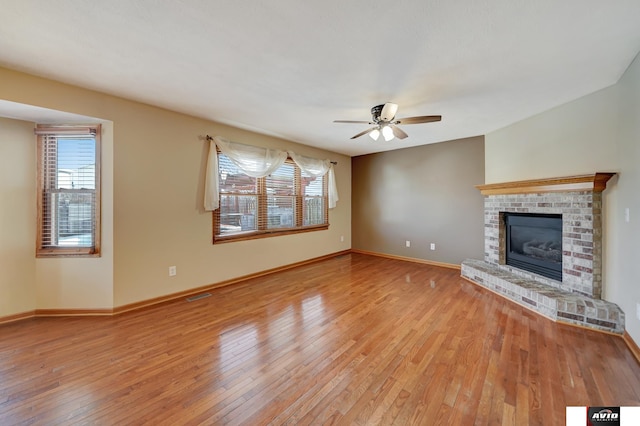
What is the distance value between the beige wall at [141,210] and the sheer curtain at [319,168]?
1.30 m

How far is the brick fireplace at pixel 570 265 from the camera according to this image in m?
2.57

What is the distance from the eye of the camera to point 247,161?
13.2 ft

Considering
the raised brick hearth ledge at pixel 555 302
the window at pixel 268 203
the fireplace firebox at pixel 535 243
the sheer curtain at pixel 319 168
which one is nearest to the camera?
the raised brick hearth ledge at pixel 555 302

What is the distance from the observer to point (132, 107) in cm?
297

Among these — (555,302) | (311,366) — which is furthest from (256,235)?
(555,302)

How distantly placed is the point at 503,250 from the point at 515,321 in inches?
65.4

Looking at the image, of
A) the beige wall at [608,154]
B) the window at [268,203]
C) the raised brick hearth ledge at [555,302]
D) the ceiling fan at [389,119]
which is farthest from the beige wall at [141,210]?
the beige wall at [608,154]

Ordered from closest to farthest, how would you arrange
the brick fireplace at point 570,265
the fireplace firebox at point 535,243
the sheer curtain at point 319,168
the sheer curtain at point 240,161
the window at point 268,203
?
the brick fireplace at point 570,265
the fireplace firebox at point 535,243
the sheer curtain at point 240,161
the window at point 268,203
the sheer curtain at point 319,168

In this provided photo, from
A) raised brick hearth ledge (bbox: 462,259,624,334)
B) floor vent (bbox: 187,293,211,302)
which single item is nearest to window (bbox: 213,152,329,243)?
floor vent (bbox: 187,293,211,302)

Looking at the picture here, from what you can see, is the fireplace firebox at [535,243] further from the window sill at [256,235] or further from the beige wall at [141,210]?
the beige wall at [141,210]

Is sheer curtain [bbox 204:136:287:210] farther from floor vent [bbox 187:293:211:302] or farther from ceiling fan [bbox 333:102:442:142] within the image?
ceiling fan [bbox 333:102:442:142]

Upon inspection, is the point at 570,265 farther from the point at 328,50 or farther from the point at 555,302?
the point at 328,50

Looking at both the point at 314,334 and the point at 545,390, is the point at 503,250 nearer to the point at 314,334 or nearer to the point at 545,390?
the point at 545,390

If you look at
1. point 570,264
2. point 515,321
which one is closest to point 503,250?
point 570,264
